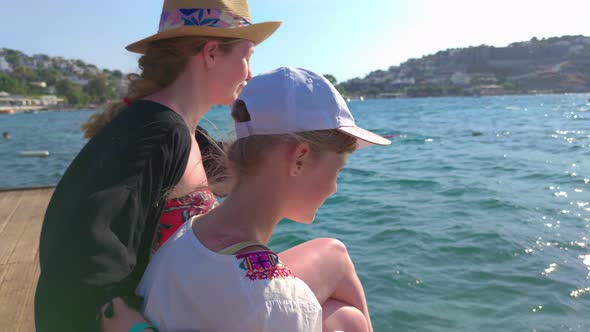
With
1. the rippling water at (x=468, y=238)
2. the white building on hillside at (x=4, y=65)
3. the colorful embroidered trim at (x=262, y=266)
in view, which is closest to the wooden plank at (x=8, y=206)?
the rippling water at (x=468, y=238)

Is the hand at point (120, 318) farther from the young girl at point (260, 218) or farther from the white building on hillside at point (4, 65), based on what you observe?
the white building on hillside at point (4, 65)

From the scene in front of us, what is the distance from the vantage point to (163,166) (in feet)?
4.77

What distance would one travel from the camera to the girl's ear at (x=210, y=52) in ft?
5.85

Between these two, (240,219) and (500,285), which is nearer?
(240,219)

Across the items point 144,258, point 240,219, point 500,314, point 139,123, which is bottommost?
point 500,314

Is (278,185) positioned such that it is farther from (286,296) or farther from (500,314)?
(500,314)

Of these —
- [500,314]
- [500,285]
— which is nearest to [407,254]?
[500,285]

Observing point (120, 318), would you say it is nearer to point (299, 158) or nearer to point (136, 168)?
point (136, 168)

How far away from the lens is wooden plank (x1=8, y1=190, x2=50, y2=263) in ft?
10.2

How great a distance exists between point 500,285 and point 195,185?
2.89 metres

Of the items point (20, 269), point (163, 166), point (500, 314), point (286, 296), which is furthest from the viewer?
point (500, 314)

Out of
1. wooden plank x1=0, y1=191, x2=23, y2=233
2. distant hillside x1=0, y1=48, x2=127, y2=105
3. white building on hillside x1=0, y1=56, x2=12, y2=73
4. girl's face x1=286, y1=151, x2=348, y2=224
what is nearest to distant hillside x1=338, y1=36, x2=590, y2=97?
distant hillside x1=0, y1=48, x2=127, y2=105

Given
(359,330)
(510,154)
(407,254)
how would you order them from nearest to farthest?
(359,330), (407,254), (510,154)

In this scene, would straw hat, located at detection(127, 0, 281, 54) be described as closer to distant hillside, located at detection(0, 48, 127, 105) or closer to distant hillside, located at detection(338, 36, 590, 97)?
distant hillside, located at detection(0, 48, 127, 105)
